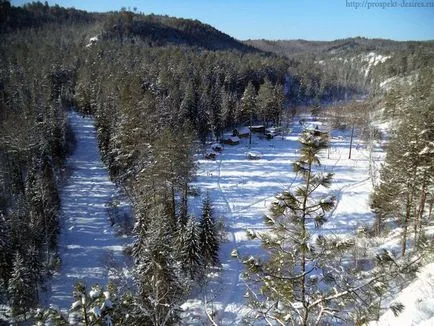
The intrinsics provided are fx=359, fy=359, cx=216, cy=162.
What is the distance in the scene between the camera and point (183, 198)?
37.5 meters

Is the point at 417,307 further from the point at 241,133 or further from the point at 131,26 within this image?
the point at 131,26

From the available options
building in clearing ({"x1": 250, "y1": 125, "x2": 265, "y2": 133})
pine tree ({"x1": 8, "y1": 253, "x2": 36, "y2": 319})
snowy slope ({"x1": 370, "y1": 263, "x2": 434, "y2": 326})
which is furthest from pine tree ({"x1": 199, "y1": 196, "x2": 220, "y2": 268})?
building in clearing ({"x1": 250, "y1": 125, "x2": 265, "y2": 133})

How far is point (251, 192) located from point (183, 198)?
57.2 feet

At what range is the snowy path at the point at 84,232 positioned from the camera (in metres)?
34.3

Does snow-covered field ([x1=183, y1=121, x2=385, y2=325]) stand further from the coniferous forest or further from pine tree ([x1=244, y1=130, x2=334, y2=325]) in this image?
pine tree ([x1=244, y1=130, x2=334, y2=325])

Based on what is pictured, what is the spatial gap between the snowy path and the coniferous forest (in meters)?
1.08

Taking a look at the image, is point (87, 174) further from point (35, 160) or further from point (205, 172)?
point (205, 172)

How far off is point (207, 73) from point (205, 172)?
42.3 m

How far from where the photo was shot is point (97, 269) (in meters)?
35.6

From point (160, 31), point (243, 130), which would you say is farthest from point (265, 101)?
point (160, 31)

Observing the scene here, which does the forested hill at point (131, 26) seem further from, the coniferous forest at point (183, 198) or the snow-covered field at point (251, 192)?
the snow-covered field at point (251, 192)

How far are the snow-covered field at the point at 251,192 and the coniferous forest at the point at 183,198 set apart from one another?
1.18 metres

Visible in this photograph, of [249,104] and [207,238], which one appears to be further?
[249,104]

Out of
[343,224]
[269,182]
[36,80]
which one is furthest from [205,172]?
[36,80]
